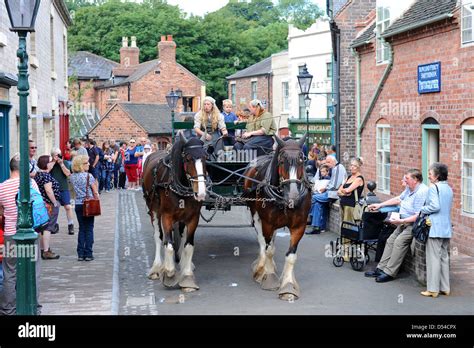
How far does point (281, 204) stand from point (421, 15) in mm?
8970

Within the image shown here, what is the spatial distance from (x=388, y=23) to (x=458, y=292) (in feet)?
37.5

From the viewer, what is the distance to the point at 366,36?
2330 centimetres

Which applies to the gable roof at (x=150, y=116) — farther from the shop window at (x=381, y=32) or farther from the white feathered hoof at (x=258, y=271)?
the white feathered hoof at (x=258, y=271)

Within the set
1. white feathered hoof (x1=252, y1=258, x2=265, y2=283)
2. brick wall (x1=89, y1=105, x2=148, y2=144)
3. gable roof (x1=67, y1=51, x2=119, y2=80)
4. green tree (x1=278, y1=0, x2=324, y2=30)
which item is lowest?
white feathered hoof (x1=252, y1=258, x2=265, y2=283)

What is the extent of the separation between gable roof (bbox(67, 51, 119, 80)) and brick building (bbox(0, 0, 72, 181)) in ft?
119

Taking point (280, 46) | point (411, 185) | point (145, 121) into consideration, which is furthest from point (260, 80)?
point (411, 185)

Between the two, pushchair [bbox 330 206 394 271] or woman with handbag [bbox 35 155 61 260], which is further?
woman with handbag [bbox 35 155 61 260]

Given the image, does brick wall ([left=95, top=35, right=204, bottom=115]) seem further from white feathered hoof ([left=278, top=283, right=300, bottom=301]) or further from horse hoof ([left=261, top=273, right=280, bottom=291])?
white feathered hoof ([left=278, top=283, right=300, bottom=301])

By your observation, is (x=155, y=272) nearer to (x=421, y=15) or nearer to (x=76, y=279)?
(x=76, y=279)

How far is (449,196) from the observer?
10680 mm

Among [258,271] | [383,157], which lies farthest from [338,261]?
[383,157]

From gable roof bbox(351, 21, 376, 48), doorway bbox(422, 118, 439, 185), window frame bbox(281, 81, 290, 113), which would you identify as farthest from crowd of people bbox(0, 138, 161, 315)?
window frame bbox(281, 81, 290, 113)

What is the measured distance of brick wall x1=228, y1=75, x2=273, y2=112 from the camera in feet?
165

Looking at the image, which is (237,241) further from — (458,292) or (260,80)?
(260,80)
